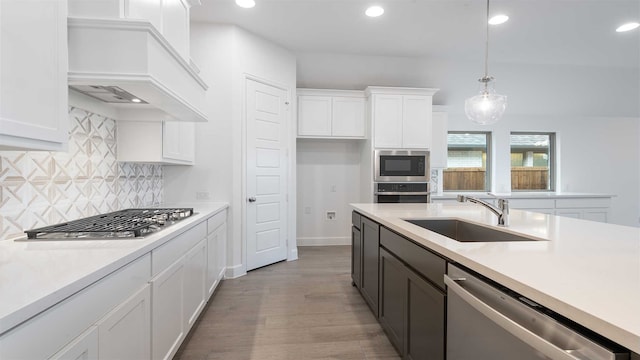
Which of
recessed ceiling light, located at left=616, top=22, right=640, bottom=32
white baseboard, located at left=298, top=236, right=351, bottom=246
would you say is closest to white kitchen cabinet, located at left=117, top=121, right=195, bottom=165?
white baseboard, located at left=298, top=236, right=351, bottom=246

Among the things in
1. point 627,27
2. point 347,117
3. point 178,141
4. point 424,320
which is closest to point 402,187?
point 347,117

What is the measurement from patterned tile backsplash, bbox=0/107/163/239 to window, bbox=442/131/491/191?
483 centimetres

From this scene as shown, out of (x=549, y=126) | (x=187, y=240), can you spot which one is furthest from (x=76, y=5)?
(x=549, y=126)

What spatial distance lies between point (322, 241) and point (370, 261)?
7.84 feet

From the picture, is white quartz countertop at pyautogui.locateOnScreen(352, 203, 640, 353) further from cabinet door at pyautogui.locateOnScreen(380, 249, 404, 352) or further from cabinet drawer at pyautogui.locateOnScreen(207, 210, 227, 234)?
cabinet drawer at pyautogui.locateOnScreen(207, 210, 227, 234)

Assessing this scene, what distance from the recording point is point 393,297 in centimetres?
179

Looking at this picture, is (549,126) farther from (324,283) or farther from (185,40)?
(185,40)

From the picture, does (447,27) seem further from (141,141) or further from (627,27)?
(141,141)

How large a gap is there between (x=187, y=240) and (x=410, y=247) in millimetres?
1443

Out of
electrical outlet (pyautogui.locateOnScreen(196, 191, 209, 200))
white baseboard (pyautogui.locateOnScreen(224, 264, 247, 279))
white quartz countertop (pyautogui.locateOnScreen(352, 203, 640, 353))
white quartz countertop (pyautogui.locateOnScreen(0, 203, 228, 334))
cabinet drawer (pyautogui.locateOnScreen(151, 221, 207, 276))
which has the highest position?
electrical outlet (pyautogui.locateOnScreen(196, 191, 209, 200))

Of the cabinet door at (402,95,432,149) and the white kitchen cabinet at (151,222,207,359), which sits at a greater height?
the cabinet door at (402,95,432,149)

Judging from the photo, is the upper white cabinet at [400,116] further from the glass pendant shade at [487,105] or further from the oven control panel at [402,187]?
the glass pendant shade at [487,105]

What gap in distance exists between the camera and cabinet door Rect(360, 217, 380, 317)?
2148 mm

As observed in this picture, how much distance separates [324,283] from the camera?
3002mm
